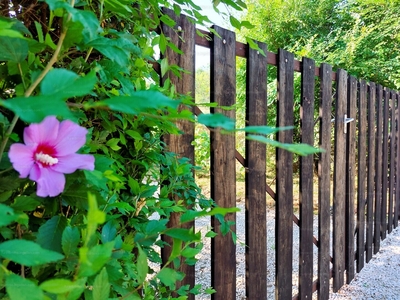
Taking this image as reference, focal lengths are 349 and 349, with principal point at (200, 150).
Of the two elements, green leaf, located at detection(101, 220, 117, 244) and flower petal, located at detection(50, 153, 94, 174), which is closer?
flower petal, located at detection(50, 153, 94, 174)

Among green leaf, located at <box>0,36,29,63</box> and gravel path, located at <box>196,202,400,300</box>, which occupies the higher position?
green leaf, located at <box>0,36,29,63</box>

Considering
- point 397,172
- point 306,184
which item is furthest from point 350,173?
point 397,172

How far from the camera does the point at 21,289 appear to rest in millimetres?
267

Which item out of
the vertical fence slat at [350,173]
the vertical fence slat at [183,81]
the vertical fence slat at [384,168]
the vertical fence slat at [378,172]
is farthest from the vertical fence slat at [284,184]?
the vertical fence slat at [384,168]

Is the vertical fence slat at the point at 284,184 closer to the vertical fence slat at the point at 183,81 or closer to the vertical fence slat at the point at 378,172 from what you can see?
the vertical fence slat at the point at 183,81

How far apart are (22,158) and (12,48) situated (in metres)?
0.13

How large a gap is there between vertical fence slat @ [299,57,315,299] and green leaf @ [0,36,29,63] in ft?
6.90

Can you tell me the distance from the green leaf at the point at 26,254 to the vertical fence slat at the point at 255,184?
1.61 metres

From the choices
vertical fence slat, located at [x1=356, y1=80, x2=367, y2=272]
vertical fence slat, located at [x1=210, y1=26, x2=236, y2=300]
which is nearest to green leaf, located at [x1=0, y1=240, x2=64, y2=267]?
vertical fence slat, located at [x1=210, y1=26, x2=236, y2=300]

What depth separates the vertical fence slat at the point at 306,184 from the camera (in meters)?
2.32

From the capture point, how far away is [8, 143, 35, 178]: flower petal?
308 millimetres

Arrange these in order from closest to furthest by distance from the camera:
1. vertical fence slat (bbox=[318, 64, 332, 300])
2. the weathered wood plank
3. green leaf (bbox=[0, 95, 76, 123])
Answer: green leaf (bbox=[0, 95, 76, 123]), vertical fence slat (bbox=[318, 64, 332, 300]), the weathered wood plank

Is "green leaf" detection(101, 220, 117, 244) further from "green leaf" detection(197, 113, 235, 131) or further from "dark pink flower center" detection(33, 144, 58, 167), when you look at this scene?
"green leaf" detection(197, 113, 235, 131)

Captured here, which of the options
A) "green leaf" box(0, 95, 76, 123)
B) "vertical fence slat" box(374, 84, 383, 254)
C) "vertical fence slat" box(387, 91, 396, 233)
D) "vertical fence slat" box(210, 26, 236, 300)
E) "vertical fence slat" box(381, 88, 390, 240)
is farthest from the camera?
"vertical fence slat" box(387, 91, 396, 233)
